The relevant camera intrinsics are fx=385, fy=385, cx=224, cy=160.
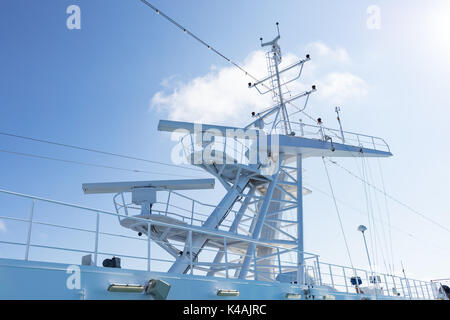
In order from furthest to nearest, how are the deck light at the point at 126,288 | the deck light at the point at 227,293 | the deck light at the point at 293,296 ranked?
the deck light at the point at 293,296
the deck light at the point at 227,293
the deck light at the point at 126,288

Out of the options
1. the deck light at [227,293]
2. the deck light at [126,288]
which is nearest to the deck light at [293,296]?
the deck light at [227,293]

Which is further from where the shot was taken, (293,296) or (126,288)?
(293,296)

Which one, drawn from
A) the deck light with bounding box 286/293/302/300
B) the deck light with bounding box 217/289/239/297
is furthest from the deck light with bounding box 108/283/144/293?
the deck light with bounding box 286/293/302/300

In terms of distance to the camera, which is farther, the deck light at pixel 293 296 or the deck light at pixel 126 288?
the deck light at pixel 293 296

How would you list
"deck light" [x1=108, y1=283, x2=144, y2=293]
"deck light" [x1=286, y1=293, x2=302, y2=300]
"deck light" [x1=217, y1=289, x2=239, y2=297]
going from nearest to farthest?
1. "deck light" [x1=108, y1=283, x2=144, y2=293]
2. "deck light" [x1=217, y1=289, x2=239, y2=297]
3. "deck light" [x1=286, y1=293, x2=302, y2=300]

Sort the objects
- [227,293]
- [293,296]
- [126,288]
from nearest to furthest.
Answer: [126,288] < [227,293] < [293,296]

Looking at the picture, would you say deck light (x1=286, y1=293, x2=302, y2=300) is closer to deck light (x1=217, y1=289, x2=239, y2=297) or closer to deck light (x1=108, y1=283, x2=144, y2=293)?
deck light (x1=217, y1=289, x2=239, y2=297)

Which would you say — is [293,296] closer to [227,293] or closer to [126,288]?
[227,293]

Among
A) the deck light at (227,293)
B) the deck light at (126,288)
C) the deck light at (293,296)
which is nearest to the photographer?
the deck light at (126,288)

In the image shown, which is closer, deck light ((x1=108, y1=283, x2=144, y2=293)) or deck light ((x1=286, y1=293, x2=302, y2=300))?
deck light ((x1=108, y1=283, x2=144, y2=293))

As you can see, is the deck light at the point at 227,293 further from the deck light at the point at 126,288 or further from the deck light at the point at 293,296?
the deck light at the point at 293,296

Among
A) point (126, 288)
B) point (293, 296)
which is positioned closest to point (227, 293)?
point (126, 288)

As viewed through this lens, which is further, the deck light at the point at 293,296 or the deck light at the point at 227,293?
the deck light at the point at 293,296
